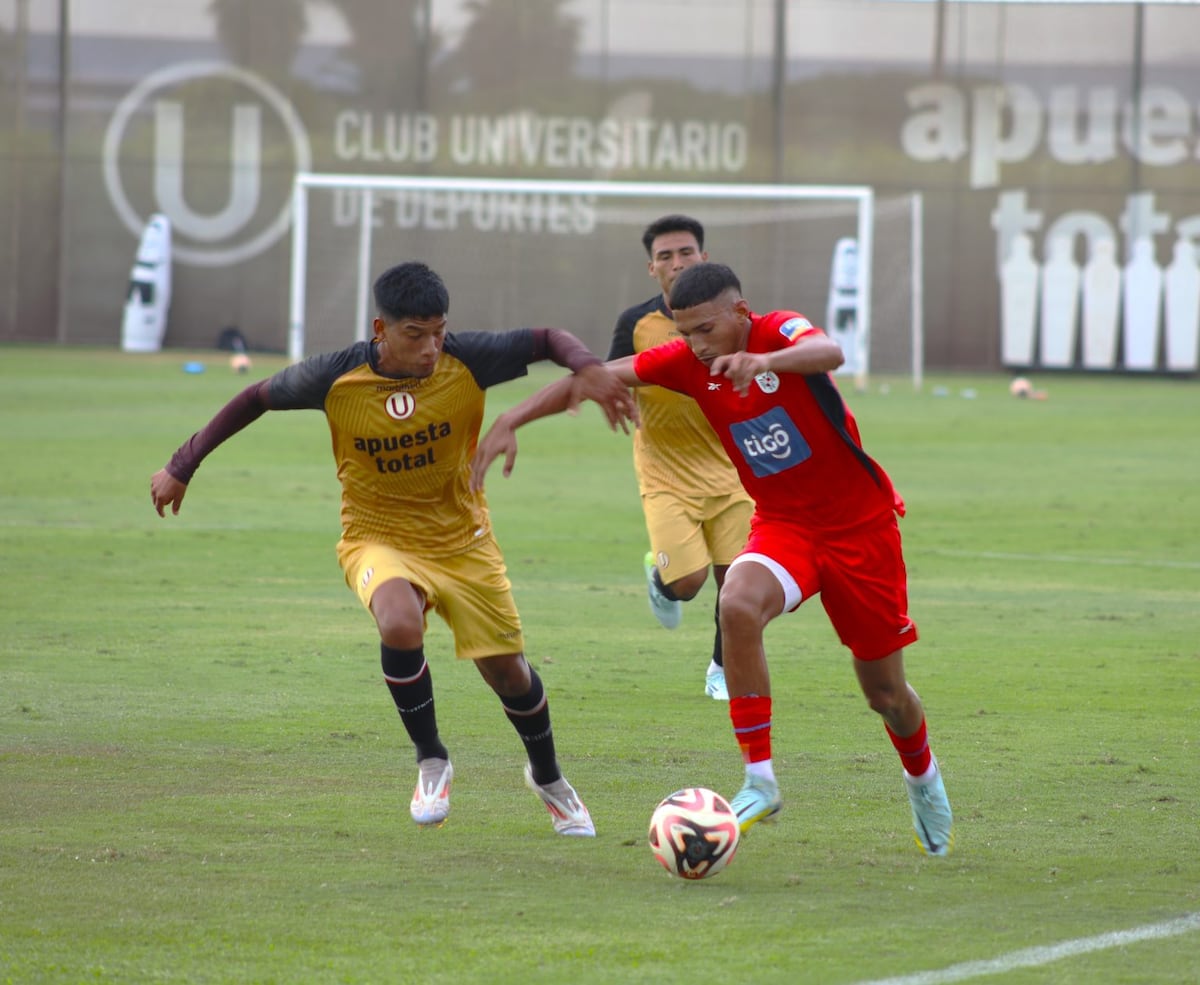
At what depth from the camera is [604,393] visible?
240 inches

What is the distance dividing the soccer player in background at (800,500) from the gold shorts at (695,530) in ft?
10.1

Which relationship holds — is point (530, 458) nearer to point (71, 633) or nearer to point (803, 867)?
point (71, 633)

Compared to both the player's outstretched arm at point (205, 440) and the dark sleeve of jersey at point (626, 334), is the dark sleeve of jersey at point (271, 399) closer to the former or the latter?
the player's outstretched arm at point (205, 440)

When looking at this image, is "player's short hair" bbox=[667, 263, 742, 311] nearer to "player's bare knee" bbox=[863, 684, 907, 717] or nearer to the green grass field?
"player's bare knee" bbox=[863, 684, 907, 717]

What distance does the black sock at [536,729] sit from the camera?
20.4 feet

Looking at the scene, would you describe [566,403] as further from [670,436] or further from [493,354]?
[670,436]

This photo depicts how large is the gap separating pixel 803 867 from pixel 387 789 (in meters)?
1.72

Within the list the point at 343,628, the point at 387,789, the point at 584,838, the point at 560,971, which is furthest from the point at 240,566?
the point at 560,971

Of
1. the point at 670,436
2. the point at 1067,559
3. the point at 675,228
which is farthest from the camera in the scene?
the point at 1067,559

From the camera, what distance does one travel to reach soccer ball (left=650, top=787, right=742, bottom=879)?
542 centimetres

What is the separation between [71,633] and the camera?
987 centimetres

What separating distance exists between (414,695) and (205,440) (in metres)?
1.14

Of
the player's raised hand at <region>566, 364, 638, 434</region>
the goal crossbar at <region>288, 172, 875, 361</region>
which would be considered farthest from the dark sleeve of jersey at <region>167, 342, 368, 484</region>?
the goal crossbar at <region>288, 172, 875, 361</region>

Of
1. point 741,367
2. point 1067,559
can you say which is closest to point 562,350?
point 741,367
